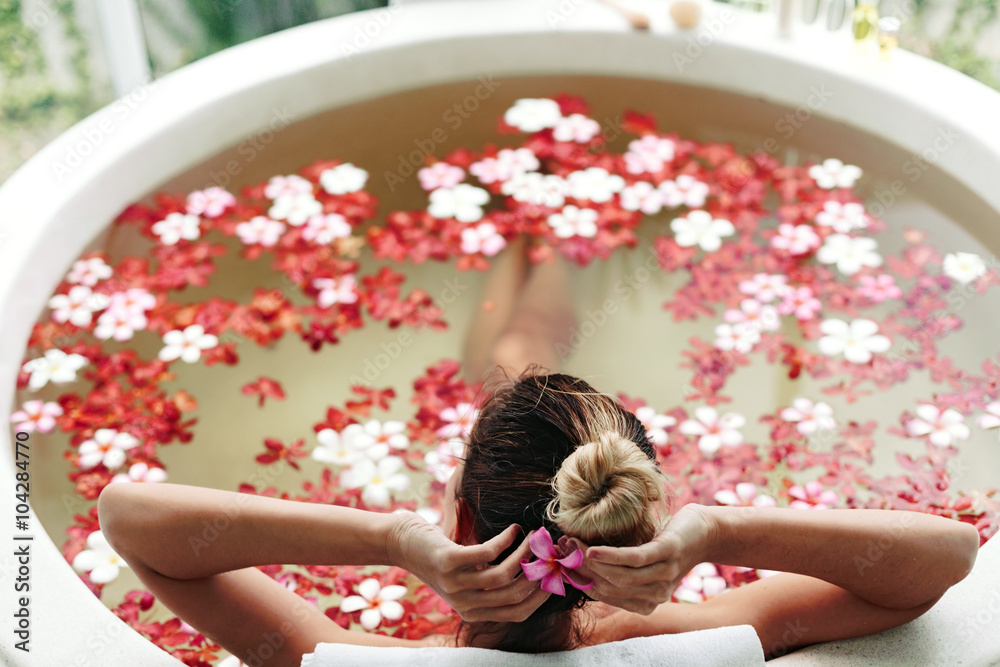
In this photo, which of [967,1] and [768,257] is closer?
[768,257]

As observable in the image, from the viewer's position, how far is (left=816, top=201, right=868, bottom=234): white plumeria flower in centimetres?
219

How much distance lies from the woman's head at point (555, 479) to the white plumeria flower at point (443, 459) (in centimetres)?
60

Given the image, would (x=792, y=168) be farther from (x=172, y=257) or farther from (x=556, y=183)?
(x=172, y=257)

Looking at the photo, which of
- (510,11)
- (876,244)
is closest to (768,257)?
(876,244)

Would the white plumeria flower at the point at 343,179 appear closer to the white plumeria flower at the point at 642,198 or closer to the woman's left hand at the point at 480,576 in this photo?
the white plumeria flower at the point at 642,198

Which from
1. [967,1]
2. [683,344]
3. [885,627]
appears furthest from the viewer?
[967,1]

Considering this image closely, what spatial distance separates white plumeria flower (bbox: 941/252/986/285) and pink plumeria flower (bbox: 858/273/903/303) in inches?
4.7

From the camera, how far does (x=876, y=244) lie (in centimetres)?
214

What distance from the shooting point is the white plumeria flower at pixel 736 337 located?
76.6 inches

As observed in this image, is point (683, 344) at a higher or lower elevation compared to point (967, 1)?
lower

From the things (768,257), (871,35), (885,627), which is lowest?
(768,257)

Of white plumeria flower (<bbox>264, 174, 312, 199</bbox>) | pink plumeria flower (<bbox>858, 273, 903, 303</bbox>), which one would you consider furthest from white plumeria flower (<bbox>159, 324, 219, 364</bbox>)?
pink plumeria flower (<bbox>858, 273, 903, 303</bbox>)

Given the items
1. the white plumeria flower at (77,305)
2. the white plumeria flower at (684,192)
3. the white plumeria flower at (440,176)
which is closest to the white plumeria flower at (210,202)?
the white plumeria flower at (77,305)

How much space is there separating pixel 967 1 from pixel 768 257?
6.30ft
